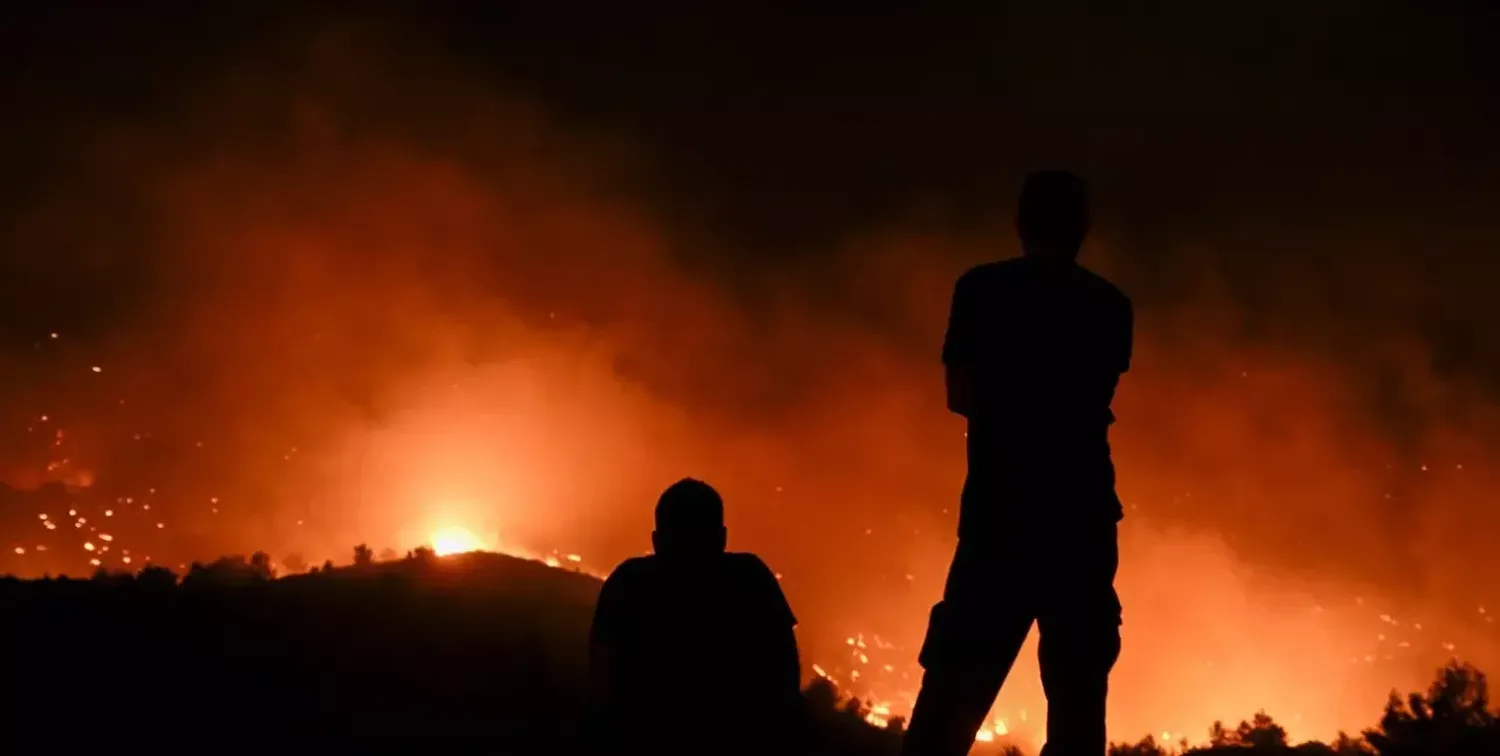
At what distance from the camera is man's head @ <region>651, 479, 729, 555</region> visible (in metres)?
3.88

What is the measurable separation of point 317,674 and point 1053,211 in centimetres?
659

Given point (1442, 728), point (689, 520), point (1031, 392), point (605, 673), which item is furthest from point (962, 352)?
point (1442, 728)

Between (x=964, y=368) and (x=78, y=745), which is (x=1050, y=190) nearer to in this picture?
(x=964, y=368)

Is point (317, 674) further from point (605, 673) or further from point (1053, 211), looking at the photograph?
point (1053, 211)

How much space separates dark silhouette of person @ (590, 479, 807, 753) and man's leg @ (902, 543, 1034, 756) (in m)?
0.54

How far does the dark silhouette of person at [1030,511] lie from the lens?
362 centimetres

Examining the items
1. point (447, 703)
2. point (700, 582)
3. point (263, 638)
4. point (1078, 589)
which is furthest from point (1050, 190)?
point (263, 638)

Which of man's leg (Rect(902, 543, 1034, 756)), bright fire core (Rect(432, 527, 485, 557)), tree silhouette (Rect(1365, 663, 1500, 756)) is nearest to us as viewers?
man's leg (Rect(902, 543, 1034, 756))

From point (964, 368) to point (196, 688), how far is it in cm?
622

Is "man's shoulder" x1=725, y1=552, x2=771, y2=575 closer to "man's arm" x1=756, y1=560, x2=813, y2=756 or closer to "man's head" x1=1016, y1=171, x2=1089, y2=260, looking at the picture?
"man's arm" x1=756, y1=560, x2=813, y2=756

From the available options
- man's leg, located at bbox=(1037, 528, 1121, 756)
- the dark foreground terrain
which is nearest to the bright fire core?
the dark foreground terrain

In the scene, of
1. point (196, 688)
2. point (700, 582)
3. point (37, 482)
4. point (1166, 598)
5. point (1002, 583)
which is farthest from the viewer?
point (37, 482)

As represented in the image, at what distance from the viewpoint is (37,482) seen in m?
37.3

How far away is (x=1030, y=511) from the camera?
3627mm
